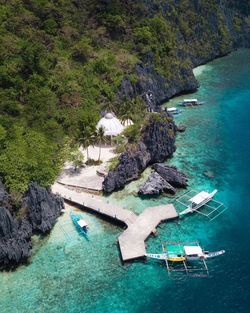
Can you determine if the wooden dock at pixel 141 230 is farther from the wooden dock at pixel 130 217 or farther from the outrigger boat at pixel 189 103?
the outrigger boat at pixel 189 103

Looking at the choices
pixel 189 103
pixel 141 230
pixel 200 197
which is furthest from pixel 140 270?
pixel 189 103

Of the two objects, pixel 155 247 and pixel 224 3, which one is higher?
pixel 224 3

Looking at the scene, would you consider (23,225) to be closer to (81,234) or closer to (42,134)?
(81,234)

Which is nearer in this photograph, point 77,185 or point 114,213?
point 114,213

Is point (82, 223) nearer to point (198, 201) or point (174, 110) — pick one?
point (198, 201)

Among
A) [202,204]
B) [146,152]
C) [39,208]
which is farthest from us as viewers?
[146,152]

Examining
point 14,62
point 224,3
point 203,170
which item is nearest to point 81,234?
point 203,170

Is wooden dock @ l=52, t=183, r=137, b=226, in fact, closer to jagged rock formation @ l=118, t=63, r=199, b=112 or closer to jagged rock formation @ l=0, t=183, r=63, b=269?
jagged rock formation @ l=0, t=183, r=63, b=269
